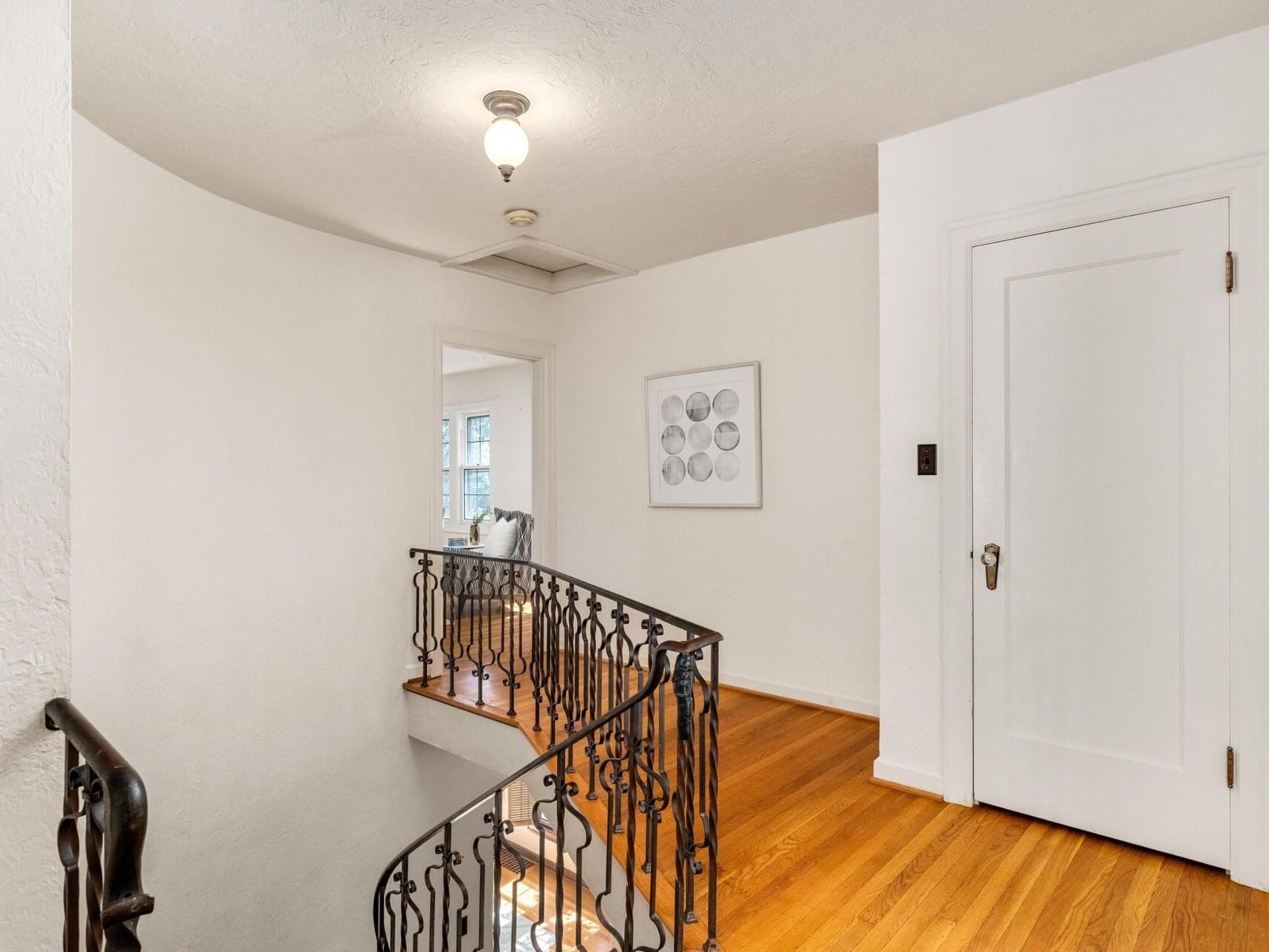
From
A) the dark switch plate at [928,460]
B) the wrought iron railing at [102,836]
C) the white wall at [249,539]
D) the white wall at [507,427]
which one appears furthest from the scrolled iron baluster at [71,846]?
the white wall at [507,427]

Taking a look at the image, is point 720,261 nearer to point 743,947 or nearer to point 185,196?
point 185,196

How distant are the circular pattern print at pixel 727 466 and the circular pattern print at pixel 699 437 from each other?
13 cm

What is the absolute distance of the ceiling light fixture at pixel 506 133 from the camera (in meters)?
2.69

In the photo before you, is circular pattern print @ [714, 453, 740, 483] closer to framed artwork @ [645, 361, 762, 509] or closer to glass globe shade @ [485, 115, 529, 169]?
framed artwork @ [645, 361, 762, 509]

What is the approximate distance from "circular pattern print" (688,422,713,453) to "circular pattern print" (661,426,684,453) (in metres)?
0.07

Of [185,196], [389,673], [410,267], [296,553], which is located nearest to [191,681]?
[296,553]

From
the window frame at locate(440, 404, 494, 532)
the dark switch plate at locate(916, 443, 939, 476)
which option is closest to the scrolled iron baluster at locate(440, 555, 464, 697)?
the dark switch plate at locate(916, 443, 939, 476)

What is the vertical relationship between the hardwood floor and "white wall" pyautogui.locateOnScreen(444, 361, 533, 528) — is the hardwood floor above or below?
below

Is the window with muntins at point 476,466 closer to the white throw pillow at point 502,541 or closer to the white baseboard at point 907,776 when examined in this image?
the white throw pillow at point 502,541

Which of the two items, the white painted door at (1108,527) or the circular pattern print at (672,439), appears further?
the circular pattern print at (672,439)

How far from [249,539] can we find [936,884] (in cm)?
344

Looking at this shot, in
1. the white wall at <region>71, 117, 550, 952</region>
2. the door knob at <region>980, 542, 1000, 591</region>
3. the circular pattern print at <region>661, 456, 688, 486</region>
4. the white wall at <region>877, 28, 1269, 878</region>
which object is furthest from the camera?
the circular pattern print at <region>661, 456, 688, 486</region>

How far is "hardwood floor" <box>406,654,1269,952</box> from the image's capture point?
2.10 metres

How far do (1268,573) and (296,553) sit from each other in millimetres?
4183
